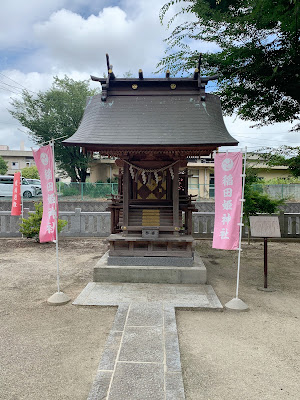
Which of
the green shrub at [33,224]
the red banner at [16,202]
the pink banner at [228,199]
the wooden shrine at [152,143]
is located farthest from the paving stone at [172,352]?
the red banner at [16,202]

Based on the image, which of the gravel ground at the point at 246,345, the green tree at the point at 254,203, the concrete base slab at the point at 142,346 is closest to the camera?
the concrete base slab at the point at 142,346

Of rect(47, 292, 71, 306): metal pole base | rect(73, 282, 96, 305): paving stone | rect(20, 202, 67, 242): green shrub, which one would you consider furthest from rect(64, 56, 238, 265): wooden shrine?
rect(20, 202, 67, 242): green shrub

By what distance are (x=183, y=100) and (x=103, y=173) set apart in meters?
27.8

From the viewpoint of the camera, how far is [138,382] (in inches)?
131

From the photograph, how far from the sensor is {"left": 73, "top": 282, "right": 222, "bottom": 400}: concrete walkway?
323 cm

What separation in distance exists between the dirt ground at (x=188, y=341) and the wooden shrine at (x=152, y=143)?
63.6 inches

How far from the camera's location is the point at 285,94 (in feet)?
35.0

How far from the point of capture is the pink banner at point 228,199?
594 centimetres

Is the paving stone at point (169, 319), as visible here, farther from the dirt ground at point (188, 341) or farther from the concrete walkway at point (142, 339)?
the dirt ground at point (188, 341)

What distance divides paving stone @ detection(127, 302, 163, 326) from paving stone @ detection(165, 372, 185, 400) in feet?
4.64

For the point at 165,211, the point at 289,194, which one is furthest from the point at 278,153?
the point at 289,194

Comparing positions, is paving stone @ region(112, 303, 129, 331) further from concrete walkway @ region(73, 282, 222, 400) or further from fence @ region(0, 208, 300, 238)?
fence @ region(0, 208, 300, 238)

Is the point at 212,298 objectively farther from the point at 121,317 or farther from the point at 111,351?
the point at 111,351

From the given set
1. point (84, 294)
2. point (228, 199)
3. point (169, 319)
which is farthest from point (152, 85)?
point (169, 319)
